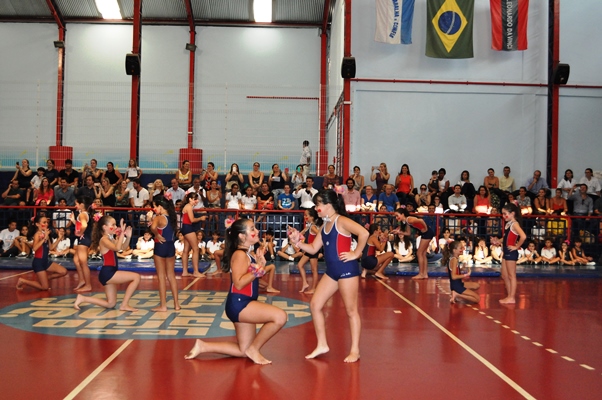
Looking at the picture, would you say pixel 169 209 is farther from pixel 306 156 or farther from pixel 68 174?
pixel 306 156

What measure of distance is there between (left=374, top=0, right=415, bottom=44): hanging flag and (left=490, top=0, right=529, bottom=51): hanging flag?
8.62 feet

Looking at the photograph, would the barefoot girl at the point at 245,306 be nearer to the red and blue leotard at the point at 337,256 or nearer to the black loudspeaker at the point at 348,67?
the red and blue leotard at the point at 337,256

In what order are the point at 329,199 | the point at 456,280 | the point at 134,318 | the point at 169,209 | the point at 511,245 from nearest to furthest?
the point at 329,199
the point at 134,318
the point at 169,209
the point at 456,280
the point at 511,245

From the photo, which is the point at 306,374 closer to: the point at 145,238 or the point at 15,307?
the point at 15,307

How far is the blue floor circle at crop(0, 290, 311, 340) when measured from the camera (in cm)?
714

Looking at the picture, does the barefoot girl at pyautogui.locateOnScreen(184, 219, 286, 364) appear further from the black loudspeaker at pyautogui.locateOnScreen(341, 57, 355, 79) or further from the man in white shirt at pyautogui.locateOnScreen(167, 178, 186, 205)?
the black loudspeaker at pyautogui.locateOnScreen(341, 57, 355, 79)

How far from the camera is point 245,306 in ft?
19.0

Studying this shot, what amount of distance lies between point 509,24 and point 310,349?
632 inches

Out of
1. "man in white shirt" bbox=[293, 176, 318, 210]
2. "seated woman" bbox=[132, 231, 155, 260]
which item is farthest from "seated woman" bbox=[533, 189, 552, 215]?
"seated woman" bbox=[132, 231, 155, 260]

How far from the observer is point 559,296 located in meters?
11.2

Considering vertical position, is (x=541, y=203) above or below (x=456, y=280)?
above

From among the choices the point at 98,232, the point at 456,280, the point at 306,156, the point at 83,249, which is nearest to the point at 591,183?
the point at 306,156

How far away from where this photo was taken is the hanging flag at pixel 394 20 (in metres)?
19.2

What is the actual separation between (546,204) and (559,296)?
7.02 m
